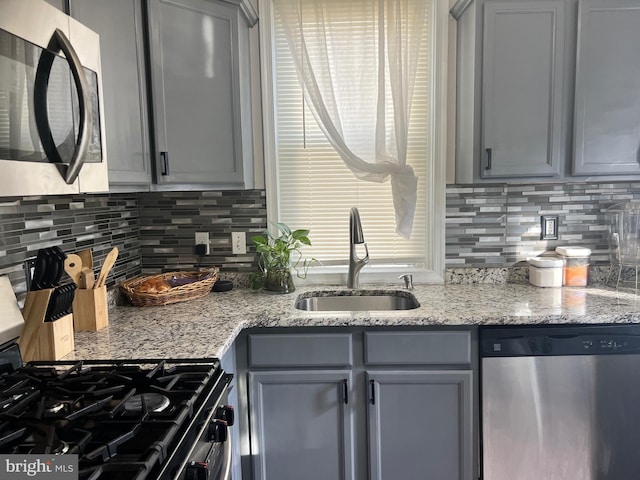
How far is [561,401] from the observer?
184cm

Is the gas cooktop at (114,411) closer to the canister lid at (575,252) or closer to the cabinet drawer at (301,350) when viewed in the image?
the cabinet drawer at (301,350)

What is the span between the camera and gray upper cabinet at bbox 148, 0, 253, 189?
1924 millimetres

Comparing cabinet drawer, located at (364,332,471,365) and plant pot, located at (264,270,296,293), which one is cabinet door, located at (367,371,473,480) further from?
plant pot, located at (264,270,296,293)

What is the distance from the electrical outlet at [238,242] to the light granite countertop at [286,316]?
11.7 inches

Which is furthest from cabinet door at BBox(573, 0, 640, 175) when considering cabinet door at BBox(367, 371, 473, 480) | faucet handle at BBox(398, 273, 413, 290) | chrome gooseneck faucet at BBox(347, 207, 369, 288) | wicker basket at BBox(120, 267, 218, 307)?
wicker basket at BBox(120, 267, 218, 307)

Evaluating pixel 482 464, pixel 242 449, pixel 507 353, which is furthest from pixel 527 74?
pixel 242 449

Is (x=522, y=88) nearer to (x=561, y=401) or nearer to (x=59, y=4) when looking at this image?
(x=561, y=401)

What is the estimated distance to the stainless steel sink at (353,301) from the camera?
2336 mm

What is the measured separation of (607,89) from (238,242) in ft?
6.26

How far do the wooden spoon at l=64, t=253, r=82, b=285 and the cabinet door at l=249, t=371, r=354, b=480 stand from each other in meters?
0.77

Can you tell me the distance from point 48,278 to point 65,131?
1.92 ft

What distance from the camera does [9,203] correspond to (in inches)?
58.7

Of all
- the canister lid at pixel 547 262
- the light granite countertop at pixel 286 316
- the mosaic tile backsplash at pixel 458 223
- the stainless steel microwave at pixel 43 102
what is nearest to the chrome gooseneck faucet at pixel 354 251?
the light granite countertop at pixel 286 316

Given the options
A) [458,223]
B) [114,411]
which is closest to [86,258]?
[114,411]
